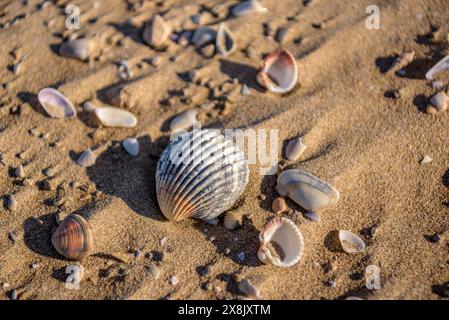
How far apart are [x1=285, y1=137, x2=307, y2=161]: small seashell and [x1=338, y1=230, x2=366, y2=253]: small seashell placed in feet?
1.93

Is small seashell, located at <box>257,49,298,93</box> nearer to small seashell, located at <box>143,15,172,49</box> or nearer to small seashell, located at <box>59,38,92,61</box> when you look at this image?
small seashell, located at <box>143,15,172,49</box>

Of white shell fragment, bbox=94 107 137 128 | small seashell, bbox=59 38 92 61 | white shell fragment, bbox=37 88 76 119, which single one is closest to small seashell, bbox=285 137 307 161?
white shell fragment, bbox=94 107 137 128

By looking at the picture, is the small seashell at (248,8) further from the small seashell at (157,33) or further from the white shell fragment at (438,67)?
the white shell fragment at (438,67)

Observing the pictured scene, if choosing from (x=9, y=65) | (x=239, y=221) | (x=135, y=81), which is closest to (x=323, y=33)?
(x=135, y=81)

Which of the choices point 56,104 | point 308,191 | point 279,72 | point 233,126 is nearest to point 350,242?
point 308,191

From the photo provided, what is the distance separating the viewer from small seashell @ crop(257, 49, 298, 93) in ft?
10.9

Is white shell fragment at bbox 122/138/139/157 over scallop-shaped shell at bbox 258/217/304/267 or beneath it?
over

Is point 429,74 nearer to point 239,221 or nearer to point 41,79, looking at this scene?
point 239,221

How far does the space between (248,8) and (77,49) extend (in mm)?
1396

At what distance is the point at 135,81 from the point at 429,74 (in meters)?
2.15

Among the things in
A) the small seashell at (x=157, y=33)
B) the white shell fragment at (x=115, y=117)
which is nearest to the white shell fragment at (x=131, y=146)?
the white shell fragment at (x=115, y=117)

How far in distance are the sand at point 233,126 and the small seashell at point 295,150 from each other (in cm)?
4

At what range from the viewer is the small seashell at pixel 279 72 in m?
3.32
